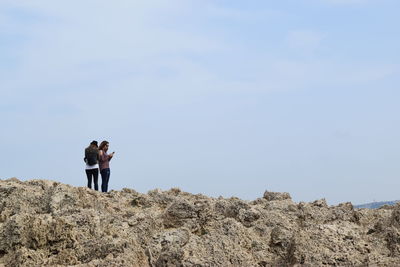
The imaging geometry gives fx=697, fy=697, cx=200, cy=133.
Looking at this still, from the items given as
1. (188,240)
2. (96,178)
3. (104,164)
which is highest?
(104,164)

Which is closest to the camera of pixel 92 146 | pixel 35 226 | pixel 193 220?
pixel 35 226

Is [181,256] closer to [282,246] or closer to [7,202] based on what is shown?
[282,246]

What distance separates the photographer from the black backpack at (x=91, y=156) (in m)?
20.5

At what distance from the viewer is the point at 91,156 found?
2055 cm

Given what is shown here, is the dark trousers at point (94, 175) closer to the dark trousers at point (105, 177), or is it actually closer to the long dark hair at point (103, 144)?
the dark trousers at point (105, 177)

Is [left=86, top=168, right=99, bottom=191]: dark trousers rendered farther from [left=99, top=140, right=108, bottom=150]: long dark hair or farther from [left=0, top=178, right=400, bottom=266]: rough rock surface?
[left=0, top=178, right=400, bottom=266]: rough rock surface

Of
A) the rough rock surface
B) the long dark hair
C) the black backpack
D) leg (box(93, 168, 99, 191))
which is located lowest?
the rough rock surface

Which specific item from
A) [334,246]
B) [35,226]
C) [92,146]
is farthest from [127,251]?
[92,146]

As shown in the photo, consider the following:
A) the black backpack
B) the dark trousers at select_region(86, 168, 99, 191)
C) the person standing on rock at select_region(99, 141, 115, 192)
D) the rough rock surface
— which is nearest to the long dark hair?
the person standing on rock at select_region(99, 141, 115, 192)

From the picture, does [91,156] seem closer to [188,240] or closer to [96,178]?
[96,178]

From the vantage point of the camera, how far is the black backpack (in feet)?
67.2

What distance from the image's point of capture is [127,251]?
966cm

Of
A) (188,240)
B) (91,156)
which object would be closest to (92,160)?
(91,156)

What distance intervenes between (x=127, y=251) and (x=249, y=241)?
2.15m
